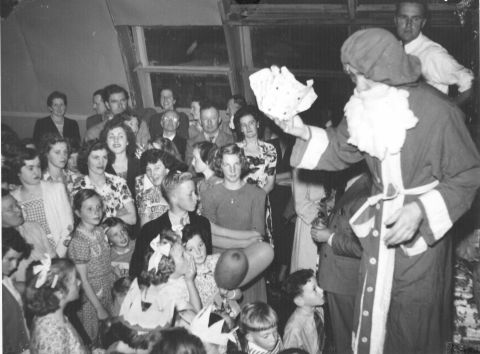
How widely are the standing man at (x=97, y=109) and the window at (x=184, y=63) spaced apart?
70 cm

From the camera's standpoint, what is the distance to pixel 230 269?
7.39 feet

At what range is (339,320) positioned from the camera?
2.23m

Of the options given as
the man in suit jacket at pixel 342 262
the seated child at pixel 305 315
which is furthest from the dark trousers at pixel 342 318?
the seated child at pixel 305 315

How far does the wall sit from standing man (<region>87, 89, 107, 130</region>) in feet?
1.22

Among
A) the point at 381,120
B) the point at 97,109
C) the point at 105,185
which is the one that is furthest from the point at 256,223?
the point at 97,109

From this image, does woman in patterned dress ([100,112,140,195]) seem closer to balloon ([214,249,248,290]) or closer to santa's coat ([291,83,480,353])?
balloon ([214,249,248,290])

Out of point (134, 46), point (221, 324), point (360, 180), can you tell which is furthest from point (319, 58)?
point (221, 324)

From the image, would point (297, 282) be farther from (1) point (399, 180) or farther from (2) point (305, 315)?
(1) point (399, 180)

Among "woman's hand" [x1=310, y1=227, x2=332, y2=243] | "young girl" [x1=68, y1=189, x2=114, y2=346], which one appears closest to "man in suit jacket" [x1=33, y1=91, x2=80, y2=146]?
"young girl" [x1=68, y1=189, x2=114, y2=346]

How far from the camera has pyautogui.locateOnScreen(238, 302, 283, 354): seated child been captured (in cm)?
209

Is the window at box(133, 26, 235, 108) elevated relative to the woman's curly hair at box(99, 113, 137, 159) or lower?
elevated

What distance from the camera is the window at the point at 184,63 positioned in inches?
171

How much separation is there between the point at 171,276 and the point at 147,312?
7.2 inches

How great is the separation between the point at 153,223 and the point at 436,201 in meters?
1.45
